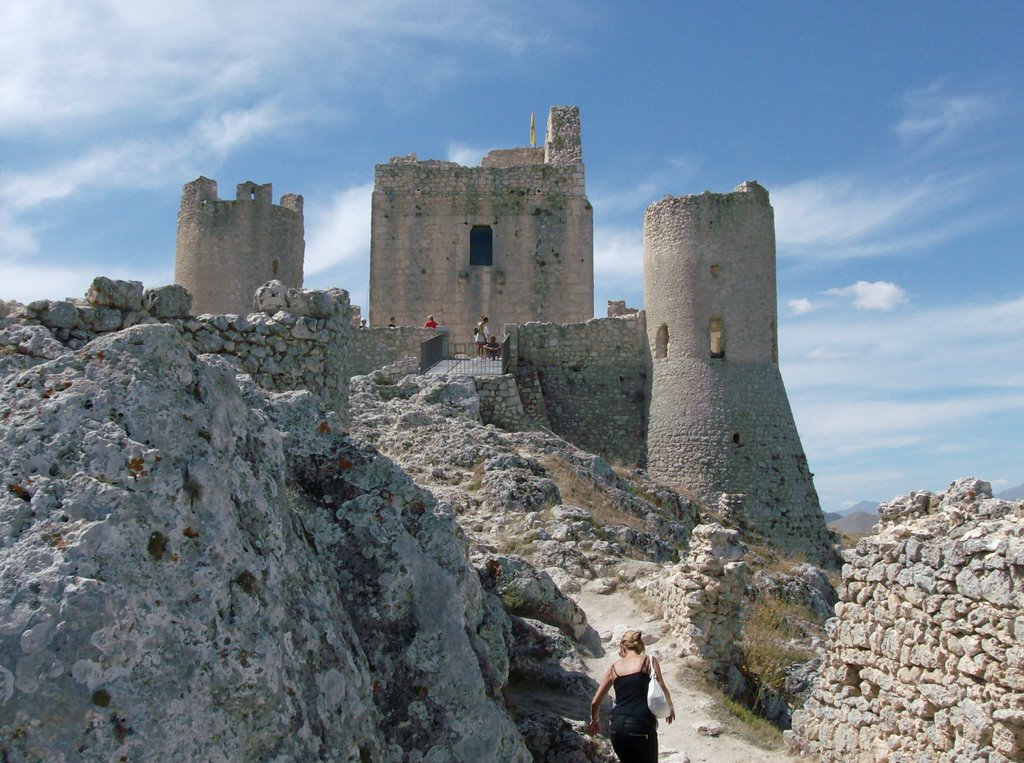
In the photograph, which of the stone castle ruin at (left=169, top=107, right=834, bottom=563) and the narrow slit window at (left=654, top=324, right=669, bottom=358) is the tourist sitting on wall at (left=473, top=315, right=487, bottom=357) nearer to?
the stone castle ruin at (left=169, top=107, right=834, bottom=563)

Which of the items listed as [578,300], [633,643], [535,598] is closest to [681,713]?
[535,598]

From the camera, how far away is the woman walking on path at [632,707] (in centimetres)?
482

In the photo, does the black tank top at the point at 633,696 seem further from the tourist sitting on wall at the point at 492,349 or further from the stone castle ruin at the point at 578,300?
the tourist sitting on wall at the point at 492,349

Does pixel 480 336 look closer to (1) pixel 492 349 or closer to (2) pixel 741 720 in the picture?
(1) pixel 492 349

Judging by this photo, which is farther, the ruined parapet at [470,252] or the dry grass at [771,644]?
the ruined parapet at [470,252]

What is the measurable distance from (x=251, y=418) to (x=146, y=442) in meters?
0.63

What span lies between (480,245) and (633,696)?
19.4 m

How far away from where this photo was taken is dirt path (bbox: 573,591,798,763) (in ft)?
21.2

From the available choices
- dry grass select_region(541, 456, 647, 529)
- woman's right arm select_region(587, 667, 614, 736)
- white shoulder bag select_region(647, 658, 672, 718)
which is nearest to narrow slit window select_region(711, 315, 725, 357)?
dry grass select_region(541, 456, 647, 529)

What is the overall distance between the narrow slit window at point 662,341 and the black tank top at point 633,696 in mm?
14578

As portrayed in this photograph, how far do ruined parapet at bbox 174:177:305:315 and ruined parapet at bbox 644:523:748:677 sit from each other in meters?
15.9

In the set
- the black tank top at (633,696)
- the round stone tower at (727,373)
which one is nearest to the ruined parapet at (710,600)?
the black tank top at (633,696)

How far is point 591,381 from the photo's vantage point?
20.4 meters

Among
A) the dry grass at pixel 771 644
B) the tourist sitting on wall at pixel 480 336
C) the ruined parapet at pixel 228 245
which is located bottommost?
the dry grass at pixel 771 644
